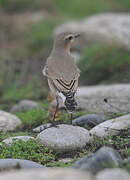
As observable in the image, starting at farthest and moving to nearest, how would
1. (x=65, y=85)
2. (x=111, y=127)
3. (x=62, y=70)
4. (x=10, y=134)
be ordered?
(x=62, y=70)
(x=10, y=134)
(x=65, y=85)
(x=111, y=127)

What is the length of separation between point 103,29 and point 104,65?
9.92 feet

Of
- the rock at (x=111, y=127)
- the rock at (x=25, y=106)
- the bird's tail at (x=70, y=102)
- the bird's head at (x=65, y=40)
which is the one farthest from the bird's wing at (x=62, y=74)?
the rock at (x=25, y=106)

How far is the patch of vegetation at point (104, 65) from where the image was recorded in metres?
12.3

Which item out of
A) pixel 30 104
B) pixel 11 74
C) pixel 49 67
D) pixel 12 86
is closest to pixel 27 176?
pixel 49 67

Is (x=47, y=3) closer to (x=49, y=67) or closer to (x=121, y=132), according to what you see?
(x=49, y=67)

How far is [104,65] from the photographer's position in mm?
12586

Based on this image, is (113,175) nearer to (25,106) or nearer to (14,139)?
(14,139)

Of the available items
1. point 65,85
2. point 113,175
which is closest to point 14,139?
point 65,85

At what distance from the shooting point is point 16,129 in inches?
326

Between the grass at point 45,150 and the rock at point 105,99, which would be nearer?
the grass at point 45,150

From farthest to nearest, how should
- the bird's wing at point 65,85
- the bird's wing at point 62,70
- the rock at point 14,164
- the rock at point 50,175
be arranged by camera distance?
1. the bird's wing at point 62,70
2. the bird's wing at point 65,85
3. the rock at point 14,164
4. the rock at point 50,175

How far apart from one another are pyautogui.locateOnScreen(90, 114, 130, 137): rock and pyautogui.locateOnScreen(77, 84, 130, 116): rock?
0.67m

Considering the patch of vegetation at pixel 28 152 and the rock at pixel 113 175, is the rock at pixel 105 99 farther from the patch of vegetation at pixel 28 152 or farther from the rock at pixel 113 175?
the rock at pixel 113 175

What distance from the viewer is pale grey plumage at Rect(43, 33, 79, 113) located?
7.39 meters
